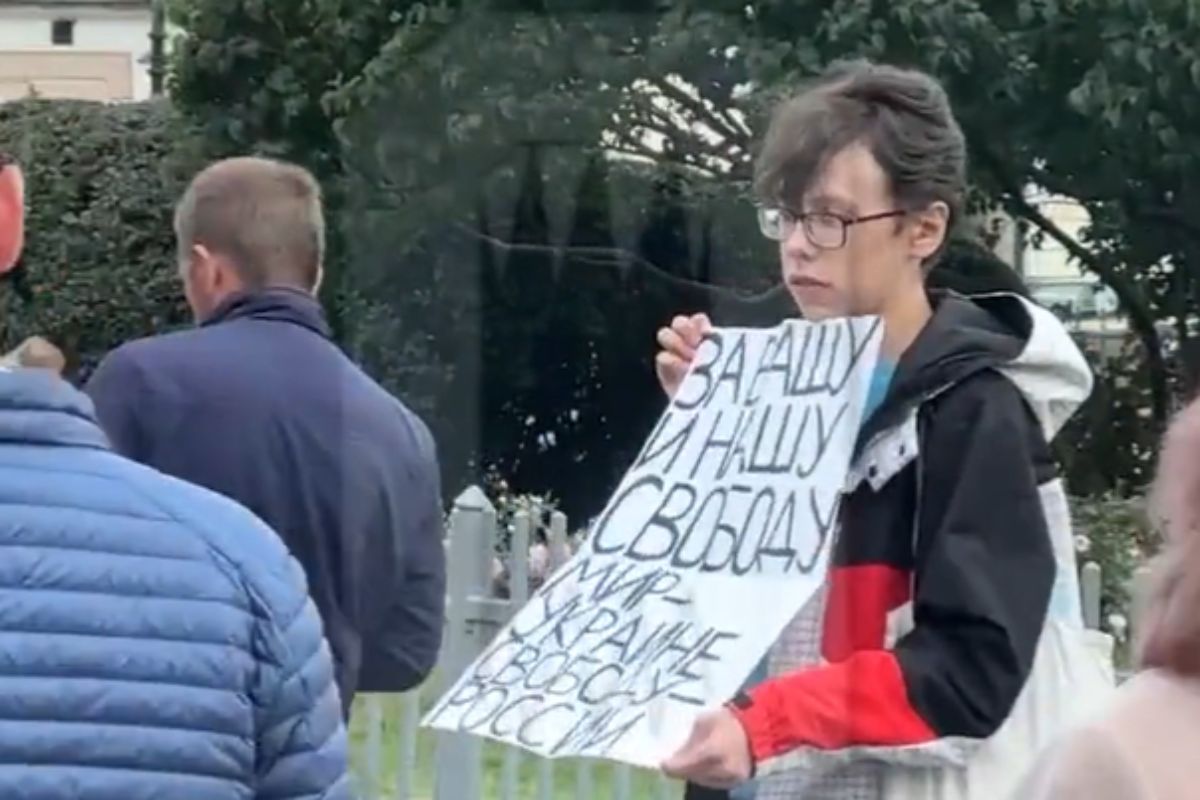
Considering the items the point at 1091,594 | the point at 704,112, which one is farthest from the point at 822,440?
the point at 704,112

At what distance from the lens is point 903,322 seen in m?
2.74

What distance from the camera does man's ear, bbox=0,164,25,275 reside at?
2078mm

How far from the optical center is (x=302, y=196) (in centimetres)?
480

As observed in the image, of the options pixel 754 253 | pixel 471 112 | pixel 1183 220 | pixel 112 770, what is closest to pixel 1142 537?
pixel 1183 220

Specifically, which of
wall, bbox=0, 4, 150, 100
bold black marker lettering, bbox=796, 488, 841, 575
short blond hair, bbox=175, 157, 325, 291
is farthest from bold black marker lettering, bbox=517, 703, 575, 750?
wall, bbox=0, 4, 150, 100

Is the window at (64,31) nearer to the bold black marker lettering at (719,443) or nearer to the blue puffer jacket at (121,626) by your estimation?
the bold black marker lettering at (719,443)

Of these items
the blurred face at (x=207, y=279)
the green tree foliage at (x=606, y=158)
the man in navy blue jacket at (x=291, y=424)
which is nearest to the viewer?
the man in navy blue jacket at (x=291, y=424)

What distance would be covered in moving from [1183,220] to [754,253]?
237 cm

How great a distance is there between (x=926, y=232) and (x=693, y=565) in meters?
0.44

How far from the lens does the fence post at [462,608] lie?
676 centimetres

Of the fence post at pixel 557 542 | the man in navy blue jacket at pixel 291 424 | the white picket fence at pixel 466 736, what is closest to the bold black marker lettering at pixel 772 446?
the man in navy blue jacket at pixel 291 424

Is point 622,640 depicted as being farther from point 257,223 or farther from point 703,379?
point 257,223

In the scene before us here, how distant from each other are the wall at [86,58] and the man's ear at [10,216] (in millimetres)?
39097

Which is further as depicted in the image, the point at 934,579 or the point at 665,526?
the point at 665,526
